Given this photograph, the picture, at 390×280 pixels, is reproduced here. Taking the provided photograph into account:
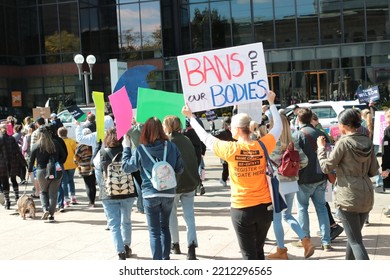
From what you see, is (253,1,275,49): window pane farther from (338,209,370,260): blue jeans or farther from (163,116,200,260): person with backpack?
(338,209,370,260): blue jeans

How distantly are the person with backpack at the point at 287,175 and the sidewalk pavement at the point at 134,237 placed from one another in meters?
0.26

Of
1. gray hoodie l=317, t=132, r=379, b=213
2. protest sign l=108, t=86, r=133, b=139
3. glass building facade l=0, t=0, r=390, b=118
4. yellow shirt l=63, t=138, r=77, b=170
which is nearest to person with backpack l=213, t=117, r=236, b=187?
yellow shirt l=63, t=138, r=77, b=170

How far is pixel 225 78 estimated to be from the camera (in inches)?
238

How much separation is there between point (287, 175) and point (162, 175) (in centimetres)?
169

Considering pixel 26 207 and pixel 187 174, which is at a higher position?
pixel 187 174

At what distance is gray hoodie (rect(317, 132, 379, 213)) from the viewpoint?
529cm

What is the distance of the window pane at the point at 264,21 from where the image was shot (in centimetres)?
3262

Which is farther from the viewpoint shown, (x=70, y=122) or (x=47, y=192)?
(x=70, y=122)

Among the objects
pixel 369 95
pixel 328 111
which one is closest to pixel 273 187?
pixel 369 95

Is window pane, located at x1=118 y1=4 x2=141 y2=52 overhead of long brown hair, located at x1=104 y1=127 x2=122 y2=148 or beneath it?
overhead

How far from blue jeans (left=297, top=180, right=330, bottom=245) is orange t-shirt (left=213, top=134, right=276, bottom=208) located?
7.12ft

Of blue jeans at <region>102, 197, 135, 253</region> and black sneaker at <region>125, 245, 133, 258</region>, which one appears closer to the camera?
blue jeans at <region>102, 197, 135, 253</region>

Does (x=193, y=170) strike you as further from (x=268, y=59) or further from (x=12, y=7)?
(x=12, y=7)

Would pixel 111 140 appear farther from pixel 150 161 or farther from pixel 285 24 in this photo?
pixel 285 24
